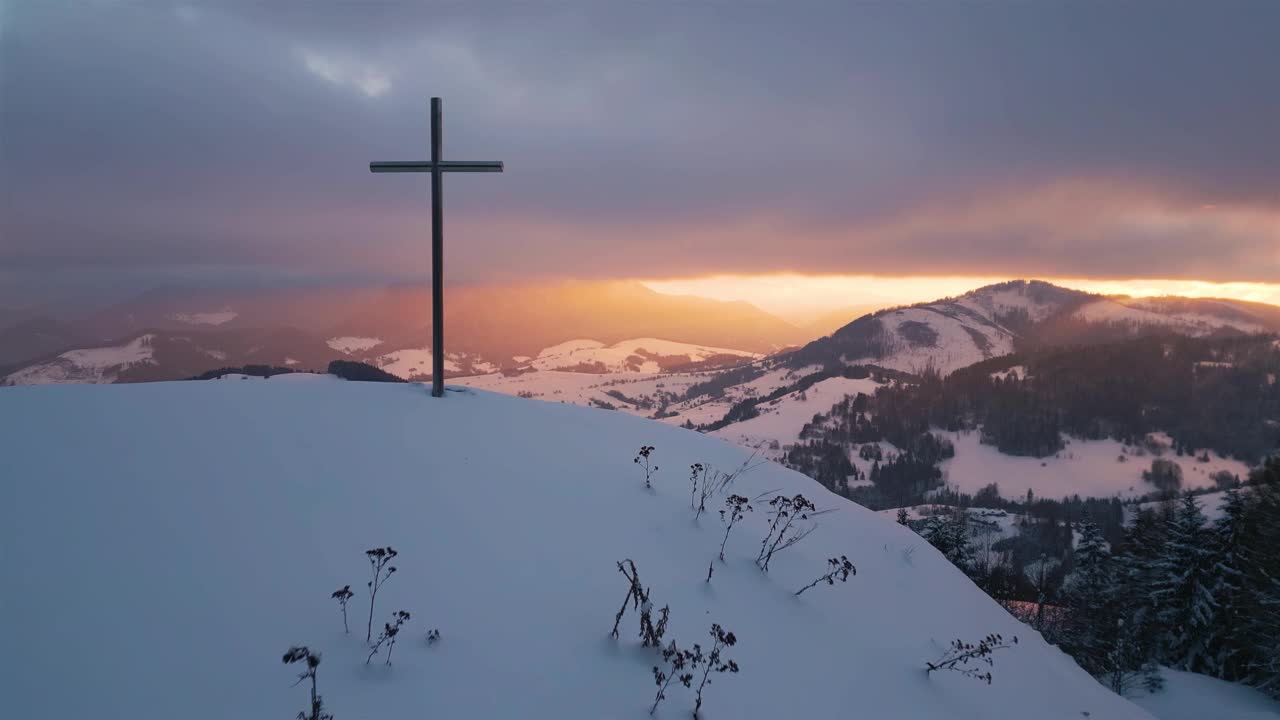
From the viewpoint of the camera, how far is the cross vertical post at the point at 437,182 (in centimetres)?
971

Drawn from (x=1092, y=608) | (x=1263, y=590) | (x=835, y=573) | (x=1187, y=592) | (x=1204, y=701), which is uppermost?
(x=835, y=573)

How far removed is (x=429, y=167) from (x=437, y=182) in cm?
29

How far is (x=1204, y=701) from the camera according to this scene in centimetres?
1880

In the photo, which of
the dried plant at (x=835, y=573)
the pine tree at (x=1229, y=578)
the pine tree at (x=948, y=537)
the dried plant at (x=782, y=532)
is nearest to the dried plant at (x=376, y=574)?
the dried plant at (x=782, y=532)

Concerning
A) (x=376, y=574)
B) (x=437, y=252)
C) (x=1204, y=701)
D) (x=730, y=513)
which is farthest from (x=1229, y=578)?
(x=376, y=574)

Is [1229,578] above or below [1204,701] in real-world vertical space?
below

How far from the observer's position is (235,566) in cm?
434

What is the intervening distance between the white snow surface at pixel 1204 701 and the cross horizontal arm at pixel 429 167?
2084 cm

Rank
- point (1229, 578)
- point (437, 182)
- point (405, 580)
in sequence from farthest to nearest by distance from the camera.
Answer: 1. point (1229, 578)
2. point (437, 182)
3. point (405, 580)

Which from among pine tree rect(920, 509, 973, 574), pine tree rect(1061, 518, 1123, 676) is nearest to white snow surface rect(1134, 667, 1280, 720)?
pine tree rect(1061, 518, 1123, 676)

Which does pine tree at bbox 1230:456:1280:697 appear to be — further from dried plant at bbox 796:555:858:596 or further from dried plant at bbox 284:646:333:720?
dried plant at bbox 284:646:333:720

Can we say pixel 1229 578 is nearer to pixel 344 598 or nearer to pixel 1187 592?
pixel 1187 592

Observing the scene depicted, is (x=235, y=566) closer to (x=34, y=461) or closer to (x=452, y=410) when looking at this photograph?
(x=34, y=461)

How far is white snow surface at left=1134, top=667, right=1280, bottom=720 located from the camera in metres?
16.2
